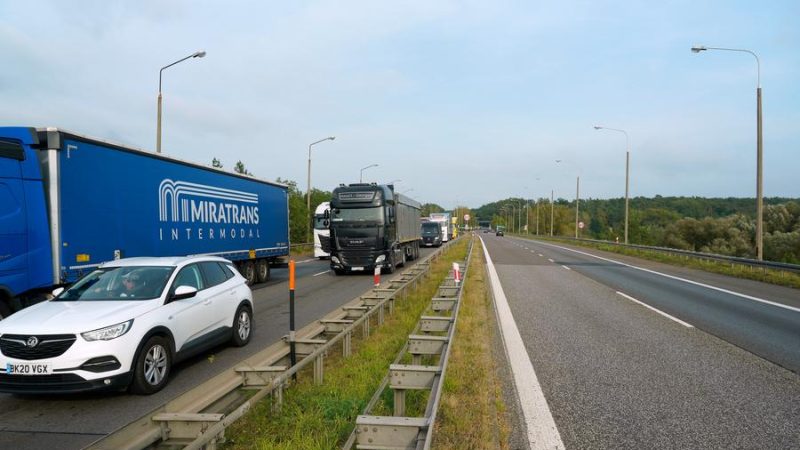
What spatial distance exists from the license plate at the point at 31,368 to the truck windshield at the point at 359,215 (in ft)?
53.7

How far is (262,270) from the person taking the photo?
66.7 feet

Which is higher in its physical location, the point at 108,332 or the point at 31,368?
the point at 108,332

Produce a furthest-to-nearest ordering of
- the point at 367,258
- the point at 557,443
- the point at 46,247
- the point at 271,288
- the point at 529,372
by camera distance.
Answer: the point at 367,258 → the point at 271,288 → the point at 46,247 → the point at 529,372 → the point at 557,443

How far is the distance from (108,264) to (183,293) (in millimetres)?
1589

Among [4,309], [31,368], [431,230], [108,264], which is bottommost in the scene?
[31,368]

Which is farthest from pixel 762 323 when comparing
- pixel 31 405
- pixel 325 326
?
pixel 31 405

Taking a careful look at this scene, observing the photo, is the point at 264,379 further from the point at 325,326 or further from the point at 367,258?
the point at 367,258

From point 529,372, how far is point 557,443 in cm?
241

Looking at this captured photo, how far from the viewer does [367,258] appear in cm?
2203

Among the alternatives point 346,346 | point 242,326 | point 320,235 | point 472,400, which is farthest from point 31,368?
point 320,235

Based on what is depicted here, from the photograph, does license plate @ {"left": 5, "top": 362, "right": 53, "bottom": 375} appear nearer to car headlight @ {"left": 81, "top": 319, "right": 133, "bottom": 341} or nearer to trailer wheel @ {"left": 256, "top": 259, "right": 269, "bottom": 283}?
car headlight @ {"left": 81, "top": 319, "right": 133, "bottom": 341}

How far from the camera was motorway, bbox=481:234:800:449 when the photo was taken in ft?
16.5

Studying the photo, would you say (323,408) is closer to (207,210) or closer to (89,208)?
(89,208)

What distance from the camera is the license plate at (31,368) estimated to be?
5.79 metres
